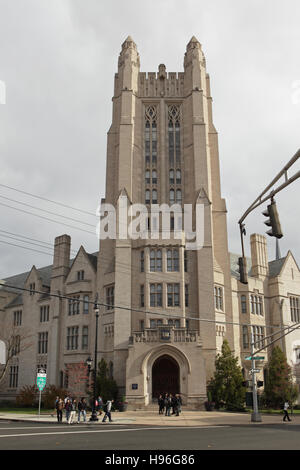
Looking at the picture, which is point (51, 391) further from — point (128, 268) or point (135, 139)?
point (135, 139)

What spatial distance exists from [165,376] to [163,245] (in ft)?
43.2

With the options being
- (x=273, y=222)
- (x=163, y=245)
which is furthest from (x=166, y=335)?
(x=273, y=222)

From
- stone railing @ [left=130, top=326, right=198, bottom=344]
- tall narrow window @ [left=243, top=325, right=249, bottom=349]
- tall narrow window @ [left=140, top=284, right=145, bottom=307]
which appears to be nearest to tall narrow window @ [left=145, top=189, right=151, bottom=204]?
tall narrow window @ [left=140, top=284, right=145, bottom=307]

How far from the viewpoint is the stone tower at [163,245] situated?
42375 millimetres

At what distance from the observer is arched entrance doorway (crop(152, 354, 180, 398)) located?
43875 mm

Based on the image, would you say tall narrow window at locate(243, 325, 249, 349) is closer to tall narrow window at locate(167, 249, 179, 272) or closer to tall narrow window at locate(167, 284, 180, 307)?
tall narrow window at locate(167, 284, 180, 307)

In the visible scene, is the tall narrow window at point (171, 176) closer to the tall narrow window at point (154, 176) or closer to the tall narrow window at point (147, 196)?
the tall narrow window at point (154, 176)

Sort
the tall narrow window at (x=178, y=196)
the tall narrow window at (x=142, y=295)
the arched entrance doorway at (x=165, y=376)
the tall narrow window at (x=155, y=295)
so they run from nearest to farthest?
the arched entrance doorway at (x=165, y=376) → the tall narrow window at (x=155, y=295) → the tall narrow window at (x=142, y=295) → the tall narrow window at (x=178, y=196)

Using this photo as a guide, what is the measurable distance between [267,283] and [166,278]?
55.6ft

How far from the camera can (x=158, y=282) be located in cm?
4622

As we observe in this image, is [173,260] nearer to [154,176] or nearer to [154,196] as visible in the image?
[154,196]

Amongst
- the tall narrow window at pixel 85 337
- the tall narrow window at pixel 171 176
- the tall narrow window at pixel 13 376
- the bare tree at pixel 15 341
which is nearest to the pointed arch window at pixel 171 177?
the tall narrow window at pixel 171 176

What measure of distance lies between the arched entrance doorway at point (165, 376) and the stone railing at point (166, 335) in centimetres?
212
